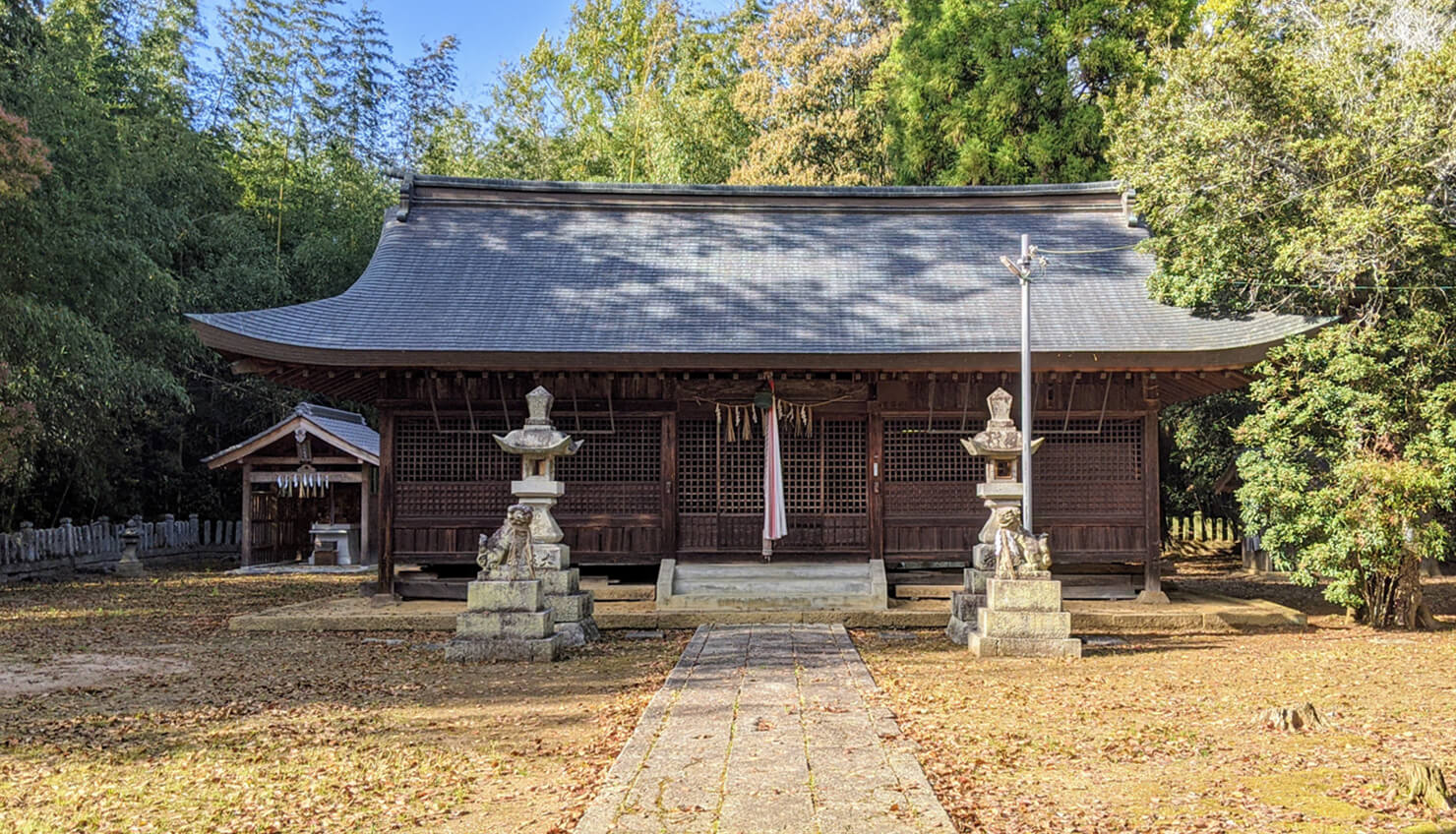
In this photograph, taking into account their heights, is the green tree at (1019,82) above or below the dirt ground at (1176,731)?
above

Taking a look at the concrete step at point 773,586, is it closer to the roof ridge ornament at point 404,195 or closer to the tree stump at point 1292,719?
→ the tree stump at point 1292,719

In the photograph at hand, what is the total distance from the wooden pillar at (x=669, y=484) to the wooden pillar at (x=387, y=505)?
136 inches

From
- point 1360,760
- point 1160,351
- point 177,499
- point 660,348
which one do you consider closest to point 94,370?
point 660,348

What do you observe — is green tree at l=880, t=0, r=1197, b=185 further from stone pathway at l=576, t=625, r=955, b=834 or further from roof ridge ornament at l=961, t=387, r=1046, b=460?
stone pathway at l=576, t=625, r=955, b=834

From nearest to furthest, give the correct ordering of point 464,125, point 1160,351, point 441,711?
point 441,711 → point 1160,351 → point 464,125

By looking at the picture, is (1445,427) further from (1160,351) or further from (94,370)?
(94,370)

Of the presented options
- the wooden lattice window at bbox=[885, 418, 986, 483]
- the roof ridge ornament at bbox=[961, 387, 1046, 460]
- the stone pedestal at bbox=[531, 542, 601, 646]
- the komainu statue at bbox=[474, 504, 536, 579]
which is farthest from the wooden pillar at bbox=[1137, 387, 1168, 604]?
the komainu statue at bbox=[474, 504, 536, 579]

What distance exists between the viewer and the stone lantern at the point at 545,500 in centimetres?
1103

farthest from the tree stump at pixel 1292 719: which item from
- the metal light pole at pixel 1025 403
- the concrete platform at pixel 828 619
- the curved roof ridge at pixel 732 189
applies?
the curved roof ridge at pixel 732 189

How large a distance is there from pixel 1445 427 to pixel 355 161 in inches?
1109

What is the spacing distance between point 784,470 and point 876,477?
1186 millimetres

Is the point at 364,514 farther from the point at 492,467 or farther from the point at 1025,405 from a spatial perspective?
the point at 1025,405

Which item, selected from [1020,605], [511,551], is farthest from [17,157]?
[1020,605]

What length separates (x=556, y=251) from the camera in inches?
627
